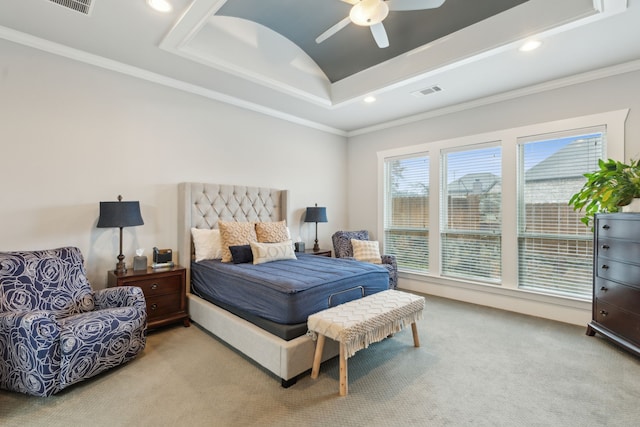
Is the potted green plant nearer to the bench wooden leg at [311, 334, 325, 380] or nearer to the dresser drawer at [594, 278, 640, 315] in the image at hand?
the dresser drawer at [594, 278, 640, 315]

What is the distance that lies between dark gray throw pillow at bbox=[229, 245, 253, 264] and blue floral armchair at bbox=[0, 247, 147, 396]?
1003 millimetres

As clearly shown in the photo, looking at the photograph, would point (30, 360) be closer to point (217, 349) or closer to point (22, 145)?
point (217, 349)

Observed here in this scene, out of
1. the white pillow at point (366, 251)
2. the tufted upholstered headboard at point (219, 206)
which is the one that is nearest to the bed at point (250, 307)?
Answer: the tufted upholstered headboard at point (219, 206)

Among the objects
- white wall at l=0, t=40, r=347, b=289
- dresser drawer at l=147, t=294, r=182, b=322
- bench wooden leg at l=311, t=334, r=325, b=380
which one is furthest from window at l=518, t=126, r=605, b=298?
dresser drawer at l=147, t=294, r=182, b=322

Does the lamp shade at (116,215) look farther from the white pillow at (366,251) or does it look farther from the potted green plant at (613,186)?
the potted green plant at (613,186)

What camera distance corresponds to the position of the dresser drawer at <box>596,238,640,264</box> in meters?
2.60

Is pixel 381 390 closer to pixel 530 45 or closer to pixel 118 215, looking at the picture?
pixel 118 215

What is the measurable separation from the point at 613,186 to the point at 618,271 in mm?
792

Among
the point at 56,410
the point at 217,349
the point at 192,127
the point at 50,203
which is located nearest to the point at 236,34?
the point at 192,127

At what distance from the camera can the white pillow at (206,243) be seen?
3.62m

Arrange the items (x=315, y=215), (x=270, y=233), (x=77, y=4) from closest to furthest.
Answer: (x=77, y=4), (x=270, y=233), (x=315, y=215)

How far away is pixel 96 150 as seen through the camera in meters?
3.15

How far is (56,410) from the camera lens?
1956mm

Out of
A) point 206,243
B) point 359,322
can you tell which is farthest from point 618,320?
point 206,243
